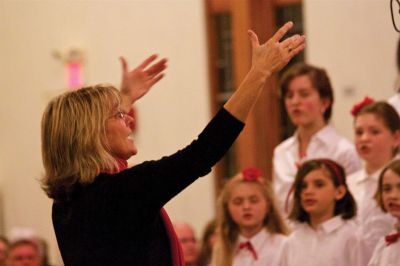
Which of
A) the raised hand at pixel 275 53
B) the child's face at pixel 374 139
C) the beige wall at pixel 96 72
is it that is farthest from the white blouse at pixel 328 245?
the beige wall at pixel 96 72

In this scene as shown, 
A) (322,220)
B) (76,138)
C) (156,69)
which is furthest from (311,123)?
(76,138)

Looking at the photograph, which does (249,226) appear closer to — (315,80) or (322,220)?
(322,220)

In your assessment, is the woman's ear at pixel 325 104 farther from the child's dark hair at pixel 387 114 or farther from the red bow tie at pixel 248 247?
the red bow tie at pixel 248 247

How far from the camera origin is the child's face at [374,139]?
4.11m

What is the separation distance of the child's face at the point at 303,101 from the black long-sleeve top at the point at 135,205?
202 centimetres

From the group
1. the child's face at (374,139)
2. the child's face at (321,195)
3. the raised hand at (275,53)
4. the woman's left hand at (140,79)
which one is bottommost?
the child's face at (321,195)

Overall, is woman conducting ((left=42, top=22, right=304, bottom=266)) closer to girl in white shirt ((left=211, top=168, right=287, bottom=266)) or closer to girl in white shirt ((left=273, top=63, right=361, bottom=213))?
girl in white shirt ((left=211, top=168, right=287, bottom=266))

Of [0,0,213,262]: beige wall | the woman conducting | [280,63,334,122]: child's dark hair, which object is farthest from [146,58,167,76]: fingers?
[0,0,213,262]: beige wall

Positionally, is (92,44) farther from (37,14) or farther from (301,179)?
(301,179)

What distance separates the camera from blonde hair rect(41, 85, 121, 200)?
2.53m

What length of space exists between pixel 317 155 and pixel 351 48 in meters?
1.87

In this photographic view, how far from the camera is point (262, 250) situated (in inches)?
167

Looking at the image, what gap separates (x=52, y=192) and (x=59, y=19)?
18.1 feet

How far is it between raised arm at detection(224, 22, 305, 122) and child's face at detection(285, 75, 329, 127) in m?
1.95
